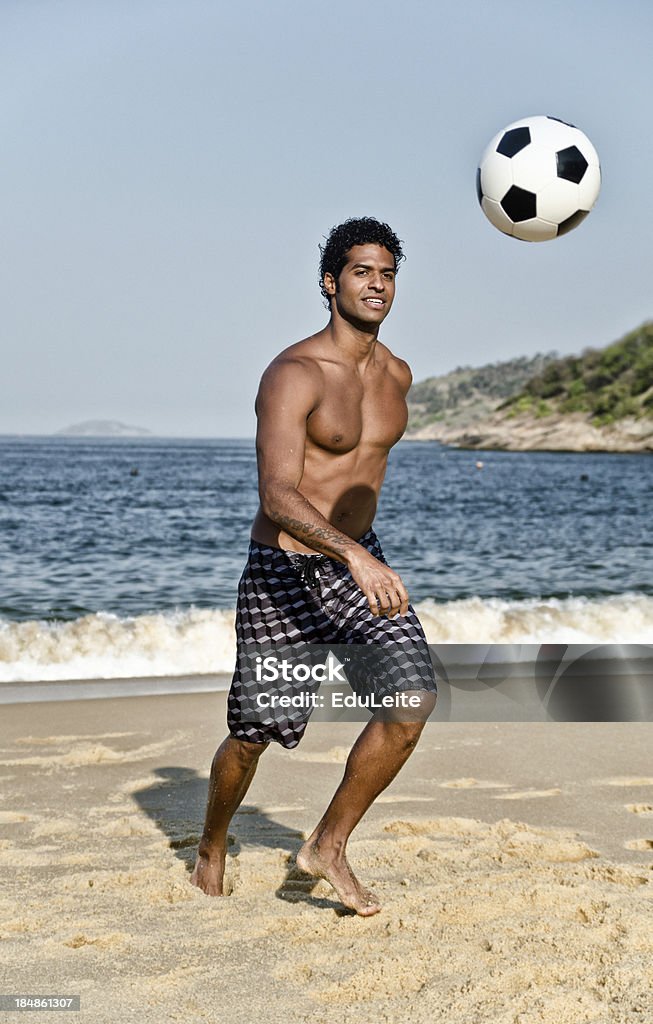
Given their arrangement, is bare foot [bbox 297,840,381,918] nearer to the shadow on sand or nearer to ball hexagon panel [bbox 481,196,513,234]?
the shadow on sand

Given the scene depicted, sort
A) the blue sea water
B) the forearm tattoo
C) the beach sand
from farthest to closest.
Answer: the blue sea water → the forearm tattoo → the beach sand

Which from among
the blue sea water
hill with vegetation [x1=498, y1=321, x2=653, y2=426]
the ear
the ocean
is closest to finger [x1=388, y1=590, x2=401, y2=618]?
the ear

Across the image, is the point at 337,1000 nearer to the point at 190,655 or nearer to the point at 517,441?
the point at 190,655

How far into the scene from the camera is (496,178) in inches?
201

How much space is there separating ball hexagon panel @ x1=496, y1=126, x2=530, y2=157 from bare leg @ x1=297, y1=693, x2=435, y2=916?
2842mm

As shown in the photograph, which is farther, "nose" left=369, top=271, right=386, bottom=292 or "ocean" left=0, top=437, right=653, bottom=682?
"ocean" left=0, top=437, right=653, bottom=682

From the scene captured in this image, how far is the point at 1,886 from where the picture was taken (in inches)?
156

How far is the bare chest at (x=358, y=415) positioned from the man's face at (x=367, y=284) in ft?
0.76

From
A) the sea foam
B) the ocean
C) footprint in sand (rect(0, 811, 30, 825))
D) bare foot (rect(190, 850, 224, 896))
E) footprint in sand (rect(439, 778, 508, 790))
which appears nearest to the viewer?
bare foot (rect(190, 850, 224, 896))

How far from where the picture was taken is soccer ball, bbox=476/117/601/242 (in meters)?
5.02

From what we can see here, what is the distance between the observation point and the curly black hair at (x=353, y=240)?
3822 millimetres

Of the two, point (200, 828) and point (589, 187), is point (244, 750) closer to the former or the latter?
point (200, 828)

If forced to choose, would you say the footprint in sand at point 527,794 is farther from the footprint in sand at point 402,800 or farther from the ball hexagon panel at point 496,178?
the ball hexagon panel at point 496,178

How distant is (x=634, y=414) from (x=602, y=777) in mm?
77044
